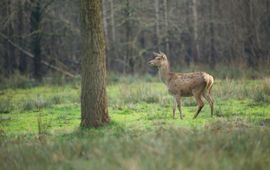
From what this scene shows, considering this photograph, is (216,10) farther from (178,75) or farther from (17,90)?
(178,75)

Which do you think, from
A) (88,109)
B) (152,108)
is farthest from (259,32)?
(88,109)

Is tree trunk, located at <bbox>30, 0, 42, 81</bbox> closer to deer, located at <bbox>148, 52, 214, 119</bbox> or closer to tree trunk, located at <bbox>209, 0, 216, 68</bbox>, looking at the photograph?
tree trunk, located at <bbox>209, 0, 216, 68</bbox>

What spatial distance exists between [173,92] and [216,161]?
7829 mm

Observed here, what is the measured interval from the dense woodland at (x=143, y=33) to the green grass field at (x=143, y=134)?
31.4 feet

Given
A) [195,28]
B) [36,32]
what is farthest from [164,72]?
[195,28]

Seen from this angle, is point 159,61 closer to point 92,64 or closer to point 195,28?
point 92,64

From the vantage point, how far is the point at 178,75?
15.9 metres

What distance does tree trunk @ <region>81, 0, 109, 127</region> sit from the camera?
1345cm

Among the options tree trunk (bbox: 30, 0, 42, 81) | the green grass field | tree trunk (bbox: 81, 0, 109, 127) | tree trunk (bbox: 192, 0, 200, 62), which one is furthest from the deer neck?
tree trunk (bbox: 192, 0, 200, 62)

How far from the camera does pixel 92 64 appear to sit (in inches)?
531

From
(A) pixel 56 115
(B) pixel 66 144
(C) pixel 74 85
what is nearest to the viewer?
(B) pixel 66 144

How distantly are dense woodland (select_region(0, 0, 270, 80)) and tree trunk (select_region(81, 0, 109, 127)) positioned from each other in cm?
1500

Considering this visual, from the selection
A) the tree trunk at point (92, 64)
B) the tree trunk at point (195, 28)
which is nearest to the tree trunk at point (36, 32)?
the tree trunk at point (195, 28)

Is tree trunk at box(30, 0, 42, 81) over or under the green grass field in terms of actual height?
over
